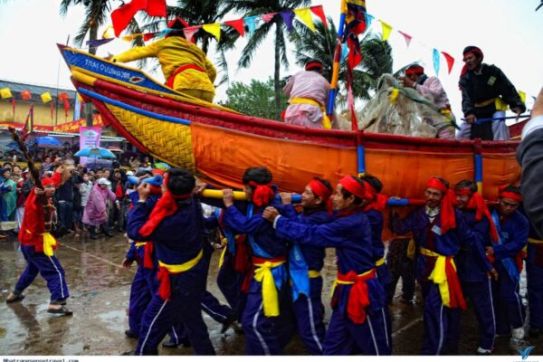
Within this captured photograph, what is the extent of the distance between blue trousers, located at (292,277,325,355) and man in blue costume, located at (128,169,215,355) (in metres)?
0.69

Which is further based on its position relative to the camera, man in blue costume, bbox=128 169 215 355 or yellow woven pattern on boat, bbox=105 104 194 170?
yellow woven pattern on boat, bbox=105 104 194 170

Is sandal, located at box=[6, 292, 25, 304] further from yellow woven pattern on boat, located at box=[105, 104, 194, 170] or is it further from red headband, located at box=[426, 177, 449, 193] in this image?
red headband, located at box=[426, 177, 449, 193]

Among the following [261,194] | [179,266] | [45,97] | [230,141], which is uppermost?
[45,97]

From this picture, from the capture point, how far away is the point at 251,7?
47.3ft

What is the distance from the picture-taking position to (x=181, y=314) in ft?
9.95

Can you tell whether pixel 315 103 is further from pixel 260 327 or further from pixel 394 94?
pixel 260 327

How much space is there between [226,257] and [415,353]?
184 centimetres

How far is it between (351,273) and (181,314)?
125 centimetres

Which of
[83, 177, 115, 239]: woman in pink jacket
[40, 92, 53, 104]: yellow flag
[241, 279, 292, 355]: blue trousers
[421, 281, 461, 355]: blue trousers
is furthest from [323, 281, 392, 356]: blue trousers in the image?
[40, 92, 53, 104]: yellow flag

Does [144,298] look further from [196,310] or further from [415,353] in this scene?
[415,353]

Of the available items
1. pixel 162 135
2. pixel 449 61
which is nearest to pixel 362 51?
pixel 449 61

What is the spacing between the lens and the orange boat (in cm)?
347

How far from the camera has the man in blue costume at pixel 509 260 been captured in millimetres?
3859

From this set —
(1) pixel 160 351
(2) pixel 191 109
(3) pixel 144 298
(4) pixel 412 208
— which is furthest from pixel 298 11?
(1) pixel 160 351
